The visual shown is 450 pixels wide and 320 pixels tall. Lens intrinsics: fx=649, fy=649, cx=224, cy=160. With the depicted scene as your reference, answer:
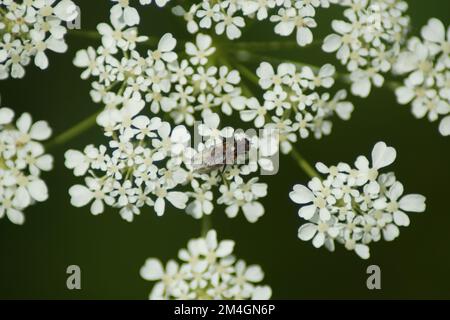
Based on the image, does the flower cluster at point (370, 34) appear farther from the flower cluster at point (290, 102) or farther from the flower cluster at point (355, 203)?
the flower cluster at point (355, 203)

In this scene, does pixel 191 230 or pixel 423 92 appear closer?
pixel 423 92

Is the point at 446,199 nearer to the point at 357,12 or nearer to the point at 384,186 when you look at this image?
the point at 384,186

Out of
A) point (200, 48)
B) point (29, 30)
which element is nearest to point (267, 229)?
point (200, 48)

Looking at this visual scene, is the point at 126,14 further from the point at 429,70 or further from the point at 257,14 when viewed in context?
the point at 429,70

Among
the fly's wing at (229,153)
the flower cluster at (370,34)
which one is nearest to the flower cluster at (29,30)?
the fly's wing at (229,153)

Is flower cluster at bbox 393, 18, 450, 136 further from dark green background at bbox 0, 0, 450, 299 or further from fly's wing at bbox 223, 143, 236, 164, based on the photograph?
fly's wing at bbox 223, 143, 236, 164
